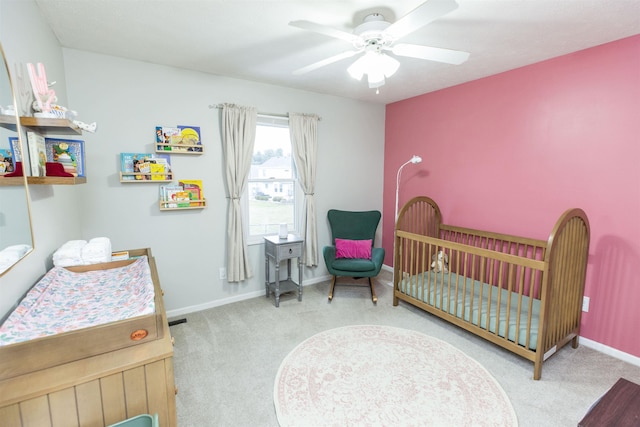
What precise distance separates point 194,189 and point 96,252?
1157mm

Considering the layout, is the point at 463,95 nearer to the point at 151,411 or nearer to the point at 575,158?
the point at 575,158

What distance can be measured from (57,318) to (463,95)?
373 cm

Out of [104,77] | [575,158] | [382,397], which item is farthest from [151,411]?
[575,158]

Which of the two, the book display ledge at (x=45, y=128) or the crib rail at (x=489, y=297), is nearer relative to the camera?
the book display ledge at (x=45, y=128)

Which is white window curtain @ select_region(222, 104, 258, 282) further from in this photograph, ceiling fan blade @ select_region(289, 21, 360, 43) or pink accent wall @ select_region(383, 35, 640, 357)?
pink accent wall @ select_region(383, 35, 640, 357)

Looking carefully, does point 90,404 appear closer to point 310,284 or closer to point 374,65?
point 374,65

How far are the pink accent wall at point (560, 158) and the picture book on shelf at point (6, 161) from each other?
11.6ft

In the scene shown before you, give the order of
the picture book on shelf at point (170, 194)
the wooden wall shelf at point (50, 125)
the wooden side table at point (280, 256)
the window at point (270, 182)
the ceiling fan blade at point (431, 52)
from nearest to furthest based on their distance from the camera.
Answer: the wooden wall shelf at point (50, 125)
the ceiling fan blade at point (431, 52)
the picture book on shelf at point (170, 194)
the wooden side table at point (280, 256)
the window at point (270, 182)

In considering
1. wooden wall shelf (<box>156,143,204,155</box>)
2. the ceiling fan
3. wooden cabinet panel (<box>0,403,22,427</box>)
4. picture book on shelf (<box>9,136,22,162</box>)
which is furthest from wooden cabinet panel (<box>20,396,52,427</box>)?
wooden wall shelf (<box>156,143,204,155</box>)

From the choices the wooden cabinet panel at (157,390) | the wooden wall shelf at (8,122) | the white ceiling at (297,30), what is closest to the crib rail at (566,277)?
the white ceiling at (297,30)

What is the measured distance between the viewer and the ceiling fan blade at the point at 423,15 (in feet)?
4.08

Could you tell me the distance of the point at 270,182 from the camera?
353cm

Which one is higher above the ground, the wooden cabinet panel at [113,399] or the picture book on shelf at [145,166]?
the picture book on shelf at [145,166]

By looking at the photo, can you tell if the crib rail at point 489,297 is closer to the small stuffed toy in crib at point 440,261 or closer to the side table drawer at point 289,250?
the small stuffed toy in crib at point 440,261
